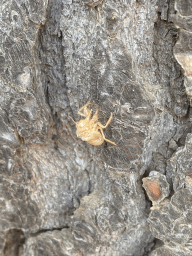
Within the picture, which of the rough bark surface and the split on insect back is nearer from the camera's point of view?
the rough bark surface

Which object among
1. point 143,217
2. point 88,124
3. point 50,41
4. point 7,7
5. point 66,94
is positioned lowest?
point 143,217

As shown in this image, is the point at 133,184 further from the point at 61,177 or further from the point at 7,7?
the point at 7,7

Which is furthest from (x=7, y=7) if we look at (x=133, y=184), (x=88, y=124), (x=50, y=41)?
(x=133, y=184)

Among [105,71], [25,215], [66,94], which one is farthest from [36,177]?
[105,71]

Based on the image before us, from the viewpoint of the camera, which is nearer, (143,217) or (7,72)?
(7,72)

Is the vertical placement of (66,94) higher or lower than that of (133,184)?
higher

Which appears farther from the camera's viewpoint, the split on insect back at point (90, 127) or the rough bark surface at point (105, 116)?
the split on insect back at point (90, 127)

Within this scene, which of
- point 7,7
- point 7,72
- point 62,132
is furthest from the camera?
point 62,132

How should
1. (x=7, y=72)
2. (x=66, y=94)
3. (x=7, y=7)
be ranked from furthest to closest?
(x=66, y=94)
(x=7, y=72)
(x=7, y=7)
